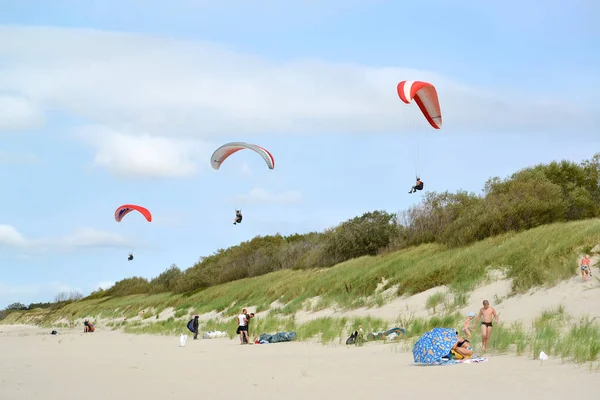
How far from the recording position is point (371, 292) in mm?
26750

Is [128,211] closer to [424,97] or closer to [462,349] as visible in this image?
[424,97]

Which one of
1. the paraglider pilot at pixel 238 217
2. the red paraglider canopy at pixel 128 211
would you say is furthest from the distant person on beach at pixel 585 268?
the red paraglider canopy at pixel 128 211

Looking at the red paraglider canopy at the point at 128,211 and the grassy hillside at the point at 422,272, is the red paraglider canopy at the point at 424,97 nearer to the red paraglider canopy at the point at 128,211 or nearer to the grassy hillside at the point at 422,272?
the grassy hillside at the point at 422,272

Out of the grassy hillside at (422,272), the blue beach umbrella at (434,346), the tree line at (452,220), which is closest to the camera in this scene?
the blue beach umbrella at (434,346)

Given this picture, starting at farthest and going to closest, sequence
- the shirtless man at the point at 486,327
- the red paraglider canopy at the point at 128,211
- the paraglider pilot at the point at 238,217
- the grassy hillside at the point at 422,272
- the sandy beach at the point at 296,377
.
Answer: the red paraglider canopy at the point at 128,211, the paraglider pilot at the point at 238,217, the grassy hillside at the point at 422,272, the shirtless man at the point at 486,327, the sandy beach at the point at 296,377

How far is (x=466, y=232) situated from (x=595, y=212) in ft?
40.6

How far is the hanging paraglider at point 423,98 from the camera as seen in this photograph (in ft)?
75.1

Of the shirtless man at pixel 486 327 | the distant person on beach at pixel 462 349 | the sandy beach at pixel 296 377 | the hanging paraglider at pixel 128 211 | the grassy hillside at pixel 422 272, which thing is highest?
the hanging paraglider at pixel 128 211

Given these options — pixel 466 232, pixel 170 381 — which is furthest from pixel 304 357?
pixel 466 232

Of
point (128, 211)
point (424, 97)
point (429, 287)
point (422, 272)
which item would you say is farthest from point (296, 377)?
point (128, 211)

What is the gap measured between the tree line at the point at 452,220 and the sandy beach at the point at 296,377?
1506 cm

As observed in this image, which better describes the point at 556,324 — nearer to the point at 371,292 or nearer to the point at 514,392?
the point at 514,392

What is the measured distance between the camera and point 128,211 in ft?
141

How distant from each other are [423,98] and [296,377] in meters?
15.8
